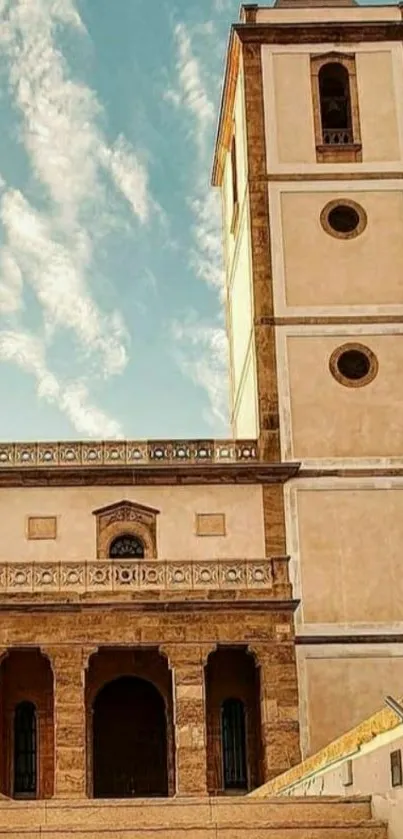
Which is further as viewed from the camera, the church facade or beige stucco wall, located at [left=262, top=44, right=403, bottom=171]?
beige stucco wall, located at [left=262, top=44, right=403, bottom=171]

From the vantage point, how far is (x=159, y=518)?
109 ft

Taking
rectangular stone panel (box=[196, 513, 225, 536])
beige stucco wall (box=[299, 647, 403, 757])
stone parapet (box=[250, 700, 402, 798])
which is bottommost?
stone parapet (box=[250, 700, 402, 798])

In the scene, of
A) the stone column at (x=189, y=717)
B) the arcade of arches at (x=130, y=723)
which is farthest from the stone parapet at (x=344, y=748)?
the arcade of arches at (x=130, y=723)

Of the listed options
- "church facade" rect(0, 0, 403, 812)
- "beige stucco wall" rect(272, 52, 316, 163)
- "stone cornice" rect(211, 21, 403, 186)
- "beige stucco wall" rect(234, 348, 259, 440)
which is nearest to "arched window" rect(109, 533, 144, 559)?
"church facade" rect(0, 0, 403, 812)

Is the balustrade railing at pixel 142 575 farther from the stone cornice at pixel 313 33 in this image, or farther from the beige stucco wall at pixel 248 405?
the stone cornice at pixel 313 33

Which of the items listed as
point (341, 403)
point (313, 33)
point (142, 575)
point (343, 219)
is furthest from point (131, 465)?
point (313, 33)

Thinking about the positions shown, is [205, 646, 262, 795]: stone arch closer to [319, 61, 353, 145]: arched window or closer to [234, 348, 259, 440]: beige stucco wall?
[234, 348, 259, 440]: beige stucco wall

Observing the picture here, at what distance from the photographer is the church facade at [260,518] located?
96.0 feet

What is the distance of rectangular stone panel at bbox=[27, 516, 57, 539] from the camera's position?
33.1 metres

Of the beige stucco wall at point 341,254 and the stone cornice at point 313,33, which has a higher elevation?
the stone cornice at point 313,33

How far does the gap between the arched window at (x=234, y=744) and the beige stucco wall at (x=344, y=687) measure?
1.50 m

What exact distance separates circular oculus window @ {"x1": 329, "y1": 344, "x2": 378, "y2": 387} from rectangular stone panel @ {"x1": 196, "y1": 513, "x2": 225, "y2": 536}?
4.56 m

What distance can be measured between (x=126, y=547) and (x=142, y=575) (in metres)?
3.32

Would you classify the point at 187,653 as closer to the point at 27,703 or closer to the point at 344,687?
the point at 27,703
